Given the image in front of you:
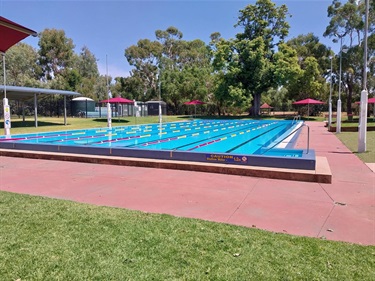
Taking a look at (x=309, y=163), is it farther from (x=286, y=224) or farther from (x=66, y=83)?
(x=66, y=83)

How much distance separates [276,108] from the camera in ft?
176

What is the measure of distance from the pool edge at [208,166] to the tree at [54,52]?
40.4m

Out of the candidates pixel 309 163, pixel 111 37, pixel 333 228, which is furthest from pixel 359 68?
pixel 333 228

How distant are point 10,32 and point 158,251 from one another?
266 centimetres

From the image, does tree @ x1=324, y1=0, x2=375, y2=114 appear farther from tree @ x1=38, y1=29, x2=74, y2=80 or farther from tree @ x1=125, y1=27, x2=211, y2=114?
tree @ x1=38, y1=29, x2=74, y2=80

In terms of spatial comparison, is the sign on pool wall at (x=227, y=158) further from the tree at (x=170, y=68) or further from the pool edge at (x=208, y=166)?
the tree at (x=170, y=68)

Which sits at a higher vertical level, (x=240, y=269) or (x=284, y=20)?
(x=284, y=20)

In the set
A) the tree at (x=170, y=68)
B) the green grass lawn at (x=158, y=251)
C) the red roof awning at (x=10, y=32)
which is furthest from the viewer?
the tree at (x=170, y=68)

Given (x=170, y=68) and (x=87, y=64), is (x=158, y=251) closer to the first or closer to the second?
(x=170, y=68)

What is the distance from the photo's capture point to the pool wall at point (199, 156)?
652 centimetres

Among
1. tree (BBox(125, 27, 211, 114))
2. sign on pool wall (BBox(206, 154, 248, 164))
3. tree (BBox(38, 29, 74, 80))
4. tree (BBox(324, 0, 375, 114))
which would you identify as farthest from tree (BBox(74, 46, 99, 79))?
sign on pool wall (BBox(206, 154, 248, 164))

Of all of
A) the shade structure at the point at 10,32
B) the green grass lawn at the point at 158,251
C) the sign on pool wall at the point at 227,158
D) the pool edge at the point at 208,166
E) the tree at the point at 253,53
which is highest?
the tree at the point at 253,53

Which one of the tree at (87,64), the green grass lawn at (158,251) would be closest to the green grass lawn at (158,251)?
the green grass lawn at (158,251)

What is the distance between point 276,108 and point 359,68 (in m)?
19.1
